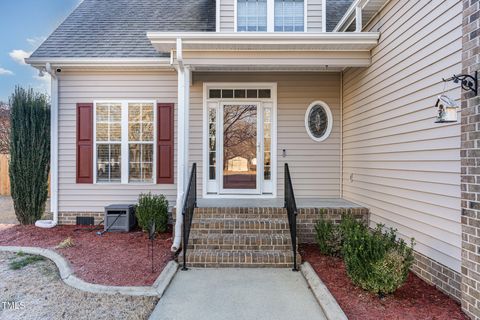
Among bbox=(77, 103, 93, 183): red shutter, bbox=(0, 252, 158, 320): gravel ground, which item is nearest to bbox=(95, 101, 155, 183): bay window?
bbox=(77, 103, 93, 183): red shutter

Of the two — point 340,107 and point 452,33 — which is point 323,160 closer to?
point 340,107

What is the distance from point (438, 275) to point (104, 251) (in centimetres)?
446

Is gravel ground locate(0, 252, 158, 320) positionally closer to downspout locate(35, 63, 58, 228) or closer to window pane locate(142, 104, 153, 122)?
downspout locate(35, 63, 58, 228)

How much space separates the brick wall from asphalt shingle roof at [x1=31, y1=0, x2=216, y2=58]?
17.0ft

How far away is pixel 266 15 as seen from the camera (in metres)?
6.39

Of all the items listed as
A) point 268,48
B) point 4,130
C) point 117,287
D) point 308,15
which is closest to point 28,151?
point 117,287

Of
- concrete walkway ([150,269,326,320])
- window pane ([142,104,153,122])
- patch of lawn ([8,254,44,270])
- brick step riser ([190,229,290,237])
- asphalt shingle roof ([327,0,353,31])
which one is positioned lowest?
concrete walkway ([150,269,326,320])

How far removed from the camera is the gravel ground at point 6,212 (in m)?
7.04

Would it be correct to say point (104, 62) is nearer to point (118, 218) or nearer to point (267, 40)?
point (118, 218)

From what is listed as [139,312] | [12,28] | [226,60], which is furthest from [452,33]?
A: [12,28]

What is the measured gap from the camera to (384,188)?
4.62m

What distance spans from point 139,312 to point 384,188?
12.1 feet

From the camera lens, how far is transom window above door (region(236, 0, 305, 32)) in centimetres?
640

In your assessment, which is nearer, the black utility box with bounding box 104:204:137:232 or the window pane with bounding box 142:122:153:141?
the black utility box with bounding box 104:204:137:232
